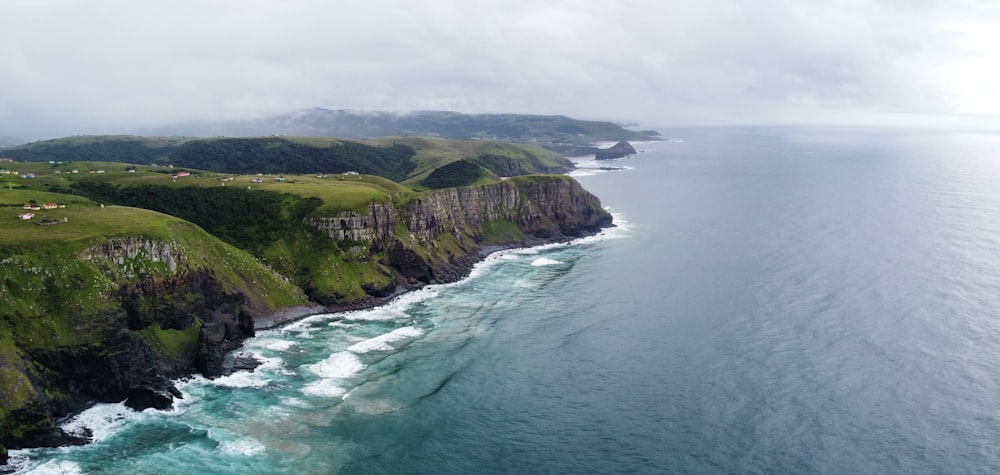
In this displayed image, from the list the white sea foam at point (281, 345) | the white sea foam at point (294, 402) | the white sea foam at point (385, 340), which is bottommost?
the white sea foam at point (294, 402)

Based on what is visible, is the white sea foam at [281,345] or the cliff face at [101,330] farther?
the white sea foam at [281,345]

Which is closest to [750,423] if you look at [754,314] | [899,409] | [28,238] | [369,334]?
[899,409]

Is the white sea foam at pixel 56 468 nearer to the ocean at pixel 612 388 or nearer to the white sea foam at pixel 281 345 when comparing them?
the ocean at pixel 612 388

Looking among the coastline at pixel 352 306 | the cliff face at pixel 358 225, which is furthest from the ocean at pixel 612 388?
the cliff face at pixel 358 225

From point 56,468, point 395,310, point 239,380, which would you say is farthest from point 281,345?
point 56,468

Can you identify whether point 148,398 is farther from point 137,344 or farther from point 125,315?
point 125,315
